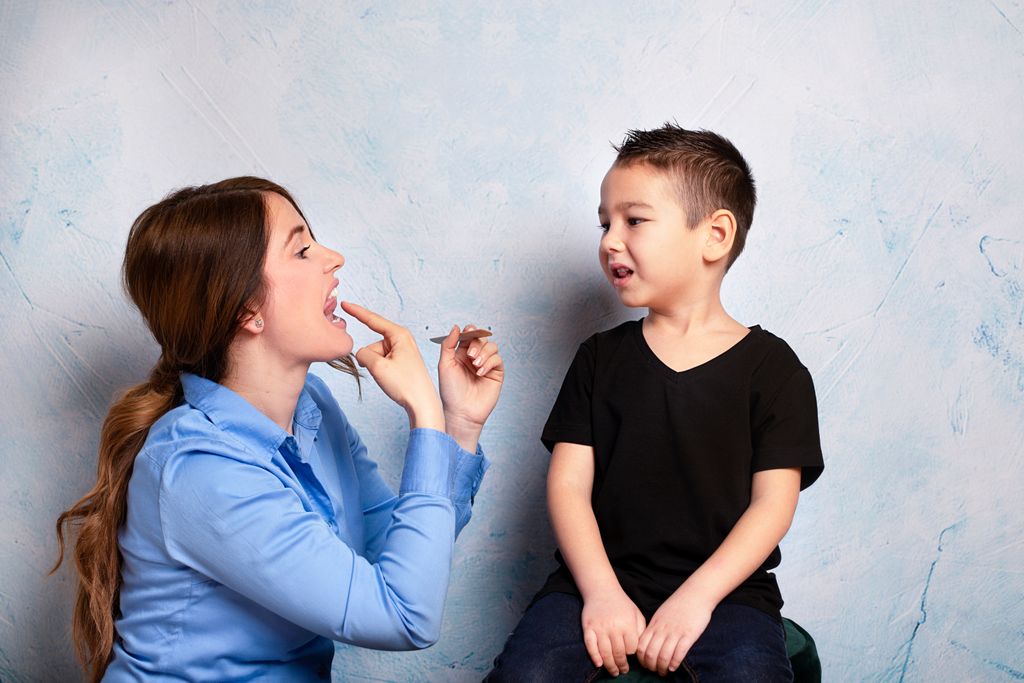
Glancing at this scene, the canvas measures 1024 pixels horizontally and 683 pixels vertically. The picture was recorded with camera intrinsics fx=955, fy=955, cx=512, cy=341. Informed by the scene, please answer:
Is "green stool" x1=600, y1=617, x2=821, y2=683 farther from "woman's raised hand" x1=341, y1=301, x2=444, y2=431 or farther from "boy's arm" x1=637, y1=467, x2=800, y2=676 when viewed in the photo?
"woman's raised hand" x1=341, y1=301, x2=444, y2=431

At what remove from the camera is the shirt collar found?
44.0 inches

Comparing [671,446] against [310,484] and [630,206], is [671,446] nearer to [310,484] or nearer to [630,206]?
[630,206]

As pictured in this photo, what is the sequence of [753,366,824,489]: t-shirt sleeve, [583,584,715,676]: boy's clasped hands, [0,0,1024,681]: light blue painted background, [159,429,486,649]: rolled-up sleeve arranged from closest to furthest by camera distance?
1. [159,429,486,649]: rolled-up sleeve
2. [583,584,715,676]: boy's clasped hands
3. [753,366,824,489]: t-shirt sleeve
4. [0,0,1024,681]: light blue painted background

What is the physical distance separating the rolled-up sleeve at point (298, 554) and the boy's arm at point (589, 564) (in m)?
0.21

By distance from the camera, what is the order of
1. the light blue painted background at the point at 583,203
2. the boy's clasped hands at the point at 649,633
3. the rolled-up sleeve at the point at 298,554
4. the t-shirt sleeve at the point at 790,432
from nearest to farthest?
the rolled-up sleeve at the point at 298,554 < the boy's clasped hands at the point at 649,633 < the t-shirt sleeve at the point at 790,432 < the light blue painted background at the point at 583,203

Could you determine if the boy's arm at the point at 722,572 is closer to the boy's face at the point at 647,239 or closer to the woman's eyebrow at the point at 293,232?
the boy's face at the point at 647,239

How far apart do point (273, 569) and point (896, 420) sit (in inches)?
41.6

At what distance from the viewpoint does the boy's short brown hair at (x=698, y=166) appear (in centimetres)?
129

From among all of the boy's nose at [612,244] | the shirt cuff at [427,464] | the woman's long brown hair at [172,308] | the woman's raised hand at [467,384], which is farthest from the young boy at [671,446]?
the woman's long brown hair at [172,308]

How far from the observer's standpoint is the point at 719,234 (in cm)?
132

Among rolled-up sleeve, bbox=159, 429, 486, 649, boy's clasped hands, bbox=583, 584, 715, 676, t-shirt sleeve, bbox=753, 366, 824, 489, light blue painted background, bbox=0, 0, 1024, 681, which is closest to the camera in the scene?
rolled-up sleeve, bbox=159, 429, 486, 649

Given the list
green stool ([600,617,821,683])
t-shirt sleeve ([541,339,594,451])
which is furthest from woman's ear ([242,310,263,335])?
green stool ([600,617,821,683])

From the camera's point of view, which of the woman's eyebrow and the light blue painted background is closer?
the woman's eyebrow

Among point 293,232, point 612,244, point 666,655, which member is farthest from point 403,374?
point 666,655
